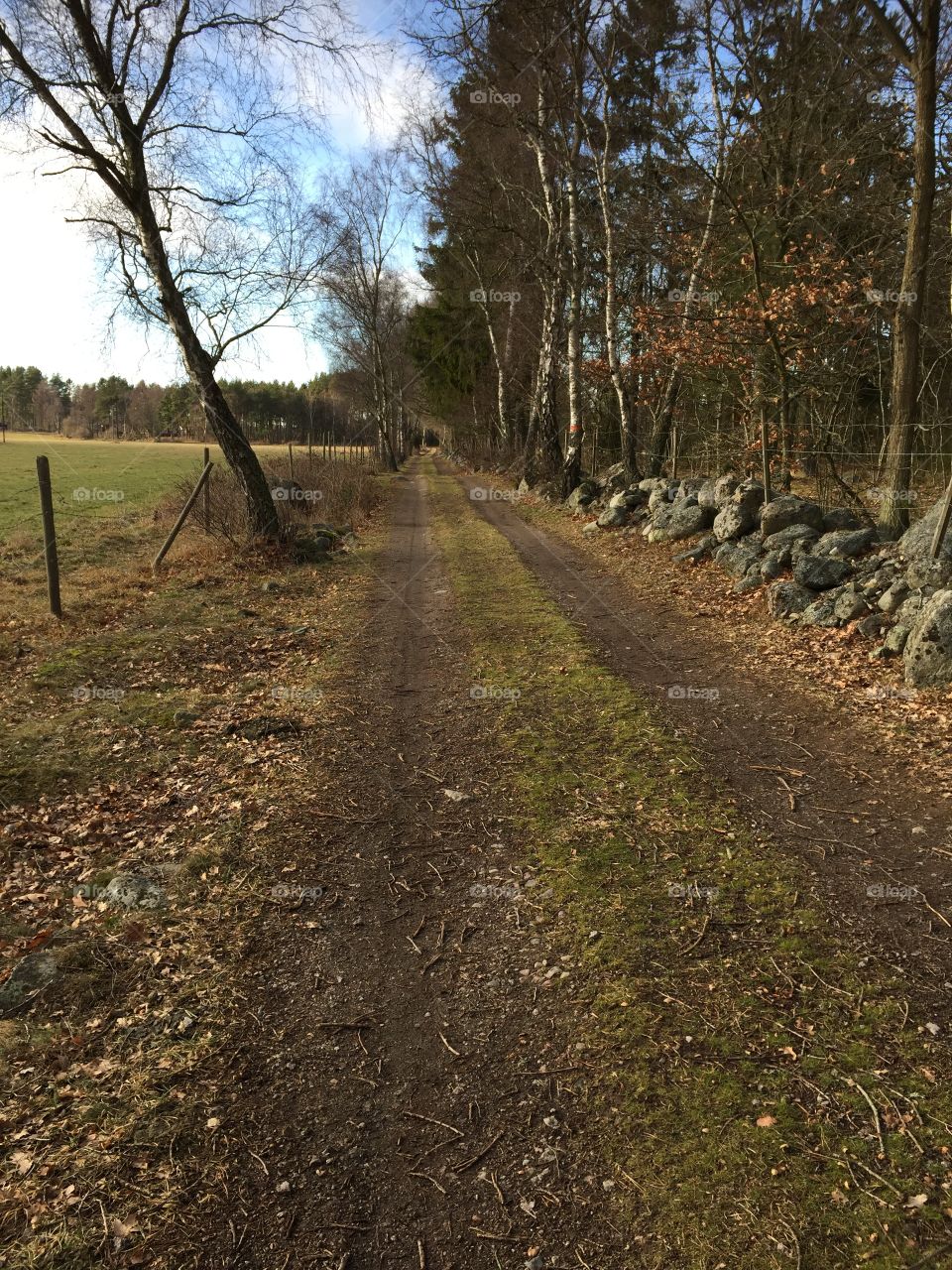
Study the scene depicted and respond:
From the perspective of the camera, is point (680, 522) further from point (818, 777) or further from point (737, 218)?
point (818, 777)

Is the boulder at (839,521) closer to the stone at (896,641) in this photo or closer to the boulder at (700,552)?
the boulder at (700,552)

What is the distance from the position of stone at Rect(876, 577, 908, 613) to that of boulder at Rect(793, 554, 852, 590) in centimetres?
94

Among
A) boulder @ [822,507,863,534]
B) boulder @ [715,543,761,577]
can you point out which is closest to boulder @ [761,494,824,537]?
boulder @ [822,507,863,534]

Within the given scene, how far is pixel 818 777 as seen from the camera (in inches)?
212

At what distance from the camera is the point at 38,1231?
2.45 m

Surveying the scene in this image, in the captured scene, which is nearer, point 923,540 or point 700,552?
point 923,540

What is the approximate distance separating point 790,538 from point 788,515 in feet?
2.21

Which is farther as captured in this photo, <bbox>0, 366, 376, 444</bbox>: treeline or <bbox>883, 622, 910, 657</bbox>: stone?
<bbox>0, 366, 376, 444</bbox>: treeline

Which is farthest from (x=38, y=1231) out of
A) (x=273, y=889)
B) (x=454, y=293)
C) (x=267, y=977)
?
(x=454, y=293)

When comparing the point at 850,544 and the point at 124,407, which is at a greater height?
the point at 124,407

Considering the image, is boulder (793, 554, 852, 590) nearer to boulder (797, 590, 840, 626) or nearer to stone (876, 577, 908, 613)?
boulder (797, 590, 840, 626)

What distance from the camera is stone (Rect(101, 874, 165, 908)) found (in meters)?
4.23

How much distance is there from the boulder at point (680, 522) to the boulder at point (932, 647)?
6709 millimetres

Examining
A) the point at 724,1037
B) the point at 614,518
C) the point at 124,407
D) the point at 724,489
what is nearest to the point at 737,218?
the point at 724,489
